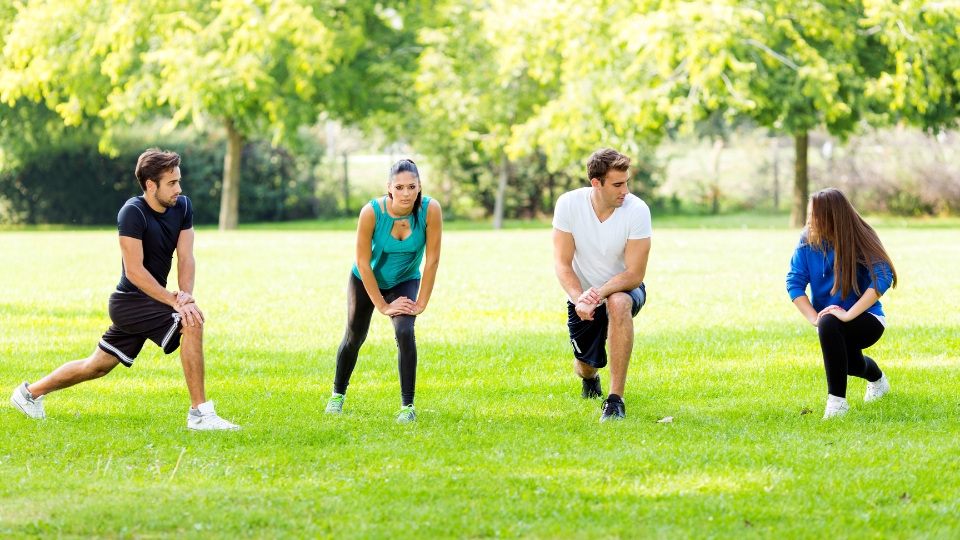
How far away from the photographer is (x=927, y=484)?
17.4 ft

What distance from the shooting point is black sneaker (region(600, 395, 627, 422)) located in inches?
272

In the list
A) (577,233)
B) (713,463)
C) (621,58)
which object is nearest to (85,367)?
(577,233)

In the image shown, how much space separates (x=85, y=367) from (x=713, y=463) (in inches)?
148

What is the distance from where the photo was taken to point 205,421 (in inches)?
262

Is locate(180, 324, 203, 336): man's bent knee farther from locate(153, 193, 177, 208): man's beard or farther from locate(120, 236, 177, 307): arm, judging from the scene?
locate(153, 193, 177, 208): man's beard

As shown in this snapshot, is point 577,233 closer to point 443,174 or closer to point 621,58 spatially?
point 621,58

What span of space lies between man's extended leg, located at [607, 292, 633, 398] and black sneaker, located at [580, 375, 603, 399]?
0.74 m

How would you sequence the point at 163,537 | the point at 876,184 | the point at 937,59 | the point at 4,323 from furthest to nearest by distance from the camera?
the point at 876,184, the point at 937,59, the point at 4,323, the point at 163,537

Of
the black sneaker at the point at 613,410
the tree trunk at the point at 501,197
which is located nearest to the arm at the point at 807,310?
the black sneaker at the point at 613,410

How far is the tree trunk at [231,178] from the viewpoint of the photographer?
3300 centimetres

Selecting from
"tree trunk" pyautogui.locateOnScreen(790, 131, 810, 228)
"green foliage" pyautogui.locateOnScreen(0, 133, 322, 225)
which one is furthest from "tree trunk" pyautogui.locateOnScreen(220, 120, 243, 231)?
"tree trunk" pyautogui.locateOnScreen(790, 131, 810, 228)

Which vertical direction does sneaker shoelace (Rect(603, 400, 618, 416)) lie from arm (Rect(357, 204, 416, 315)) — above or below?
below

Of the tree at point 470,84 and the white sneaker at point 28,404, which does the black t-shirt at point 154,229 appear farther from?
the tree at point 470,84

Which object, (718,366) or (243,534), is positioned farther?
(718,366)
